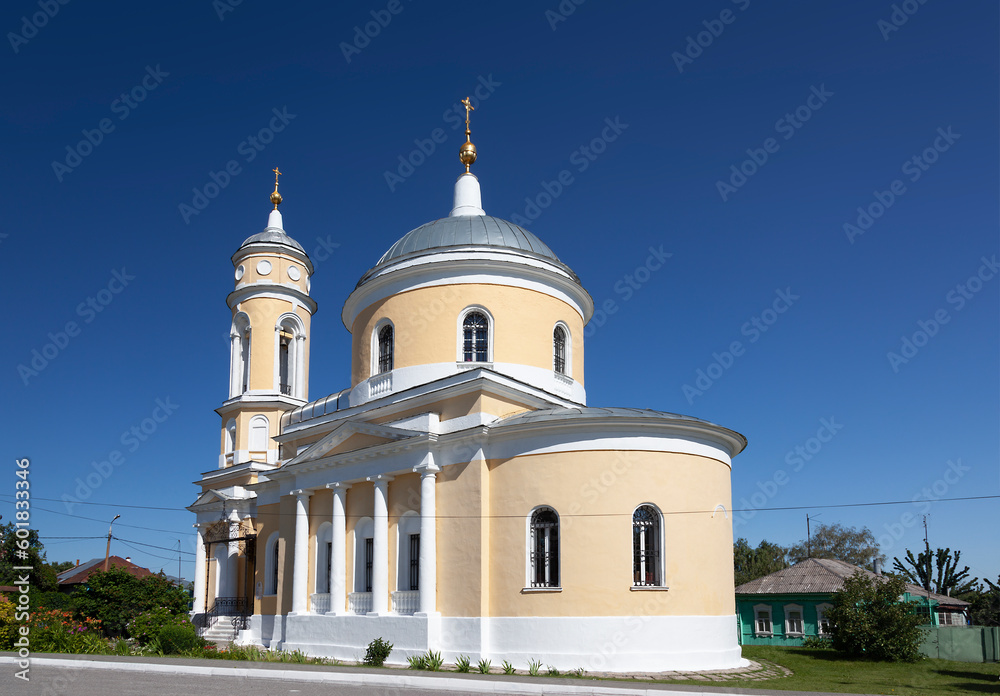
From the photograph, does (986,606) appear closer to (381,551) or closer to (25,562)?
(381,551)

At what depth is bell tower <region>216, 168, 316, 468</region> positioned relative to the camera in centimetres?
2791

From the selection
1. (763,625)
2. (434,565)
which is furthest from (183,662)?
(763,625)

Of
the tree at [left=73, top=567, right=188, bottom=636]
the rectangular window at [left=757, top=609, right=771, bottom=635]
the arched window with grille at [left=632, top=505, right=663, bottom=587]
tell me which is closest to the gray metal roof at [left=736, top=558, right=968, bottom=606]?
the rectangular window at [left=757, top=609, right=771, bottom=635]

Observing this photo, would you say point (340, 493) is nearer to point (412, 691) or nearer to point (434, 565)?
point (434, 565)

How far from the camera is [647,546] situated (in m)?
17.2

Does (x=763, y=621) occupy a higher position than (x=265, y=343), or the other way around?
(x=265, y=343)

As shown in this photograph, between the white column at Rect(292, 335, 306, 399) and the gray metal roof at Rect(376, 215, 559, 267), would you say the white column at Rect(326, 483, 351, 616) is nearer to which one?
the gray metal roof at Rect(376, 215, 559, 267)

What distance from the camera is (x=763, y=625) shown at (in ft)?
98.9

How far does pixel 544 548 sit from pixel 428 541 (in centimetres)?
266

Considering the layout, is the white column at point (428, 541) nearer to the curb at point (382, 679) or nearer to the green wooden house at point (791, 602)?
the curb at point (382, 679)

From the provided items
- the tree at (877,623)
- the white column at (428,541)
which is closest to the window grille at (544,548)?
the white column at (428,541)

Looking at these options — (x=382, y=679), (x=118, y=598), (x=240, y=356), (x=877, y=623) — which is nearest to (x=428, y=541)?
(x=382, y=679)

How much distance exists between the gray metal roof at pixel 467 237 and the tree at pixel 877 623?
1259cm

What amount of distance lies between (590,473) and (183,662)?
8768 mm
